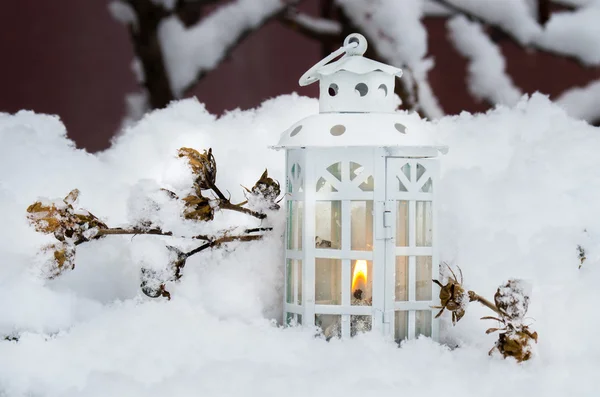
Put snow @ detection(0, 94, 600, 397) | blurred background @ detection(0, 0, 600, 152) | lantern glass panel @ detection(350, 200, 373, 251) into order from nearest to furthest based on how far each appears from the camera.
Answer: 1. snow @ detection(0, 94, 600, 397)
2. lantern glass panel @ detection(350, 200, 373, 251)
3. blurred background @ detection(0, 0, 600, 152)

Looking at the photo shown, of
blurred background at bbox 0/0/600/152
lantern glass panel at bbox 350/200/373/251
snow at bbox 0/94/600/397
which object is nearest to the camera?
snow at bbox 0/94/600/397

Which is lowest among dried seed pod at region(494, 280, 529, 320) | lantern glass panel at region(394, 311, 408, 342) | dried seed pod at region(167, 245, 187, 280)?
lantern glass panel at region(394, 311, 408, 342)

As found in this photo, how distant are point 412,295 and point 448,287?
0.17 feet

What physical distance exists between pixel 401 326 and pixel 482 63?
0.44 m

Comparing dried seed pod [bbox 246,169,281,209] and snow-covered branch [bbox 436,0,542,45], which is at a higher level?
snow-covered branch [bbox 436,0,542,45]

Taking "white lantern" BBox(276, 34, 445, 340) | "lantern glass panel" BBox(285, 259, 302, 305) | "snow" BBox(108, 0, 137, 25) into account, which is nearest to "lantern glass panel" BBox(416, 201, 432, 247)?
"white lantern" BBox(276, 34, 445, 340)

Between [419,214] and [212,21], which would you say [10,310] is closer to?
[419,214]

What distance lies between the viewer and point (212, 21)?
956 millimetres

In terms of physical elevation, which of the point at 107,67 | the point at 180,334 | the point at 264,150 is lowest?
the point at 180,334

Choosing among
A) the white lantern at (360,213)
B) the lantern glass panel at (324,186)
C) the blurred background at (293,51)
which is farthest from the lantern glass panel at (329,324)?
the blurred background at (293,51)

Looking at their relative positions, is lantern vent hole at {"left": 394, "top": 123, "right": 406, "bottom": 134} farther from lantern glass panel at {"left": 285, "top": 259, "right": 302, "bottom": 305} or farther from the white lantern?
lantern glass panel at {"left": 285, "top": 259, "right": 302, "bottom": 305}

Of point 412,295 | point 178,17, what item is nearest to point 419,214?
point 412,295

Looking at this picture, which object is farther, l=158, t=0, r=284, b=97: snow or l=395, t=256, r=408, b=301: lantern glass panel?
l=158, t=0, r=284, b=97: snow

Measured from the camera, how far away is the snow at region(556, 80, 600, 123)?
0.96 meters
